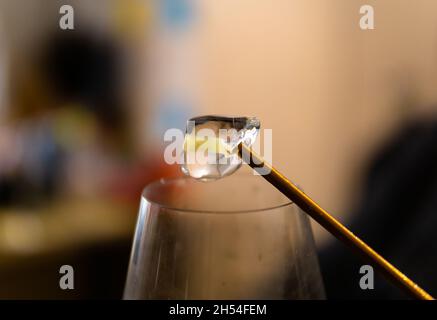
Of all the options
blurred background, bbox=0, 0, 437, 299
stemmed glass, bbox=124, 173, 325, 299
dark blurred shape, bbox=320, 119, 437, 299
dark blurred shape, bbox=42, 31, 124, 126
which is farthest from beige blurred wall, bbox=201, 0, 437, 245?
stemmed glass, bbox=124, 173, 325, 299

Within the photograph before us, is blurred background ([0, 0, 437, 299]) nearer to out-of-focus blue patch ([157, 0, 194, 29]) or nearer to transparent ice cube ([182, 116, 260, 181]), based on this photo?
out-of-focus blue patch ([157, 0, 194, 29])

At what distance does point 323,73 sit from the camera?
1240 mm

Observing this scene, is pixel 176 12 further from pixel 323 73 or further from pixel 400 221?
pixel 400 221

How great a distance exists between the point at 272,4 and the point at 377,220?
0.58 m

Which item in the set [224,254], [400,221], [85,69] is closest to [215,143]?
[224,254]

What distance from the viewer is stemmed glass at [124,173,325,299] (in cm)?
26

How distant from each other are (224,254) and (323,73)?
3.39 feet

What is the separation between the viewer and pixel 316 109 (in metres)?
1.25

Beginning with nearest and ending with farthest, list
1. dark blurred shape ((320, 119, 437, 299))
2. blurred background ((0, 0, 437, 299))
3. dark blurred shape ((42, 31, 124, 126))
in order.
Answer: dark blurred shape ((320, 119, 437, 299)) < blurred background ((0, 0, 437, 299)) < dark blurred shape ((42, 31, 124, 126))

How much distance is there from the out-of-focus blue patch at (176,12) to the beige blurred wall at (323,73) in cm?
4

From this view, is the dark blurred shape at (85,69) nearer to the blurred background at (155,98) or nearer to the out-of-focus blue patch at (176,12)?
the blurred background at (155,98)

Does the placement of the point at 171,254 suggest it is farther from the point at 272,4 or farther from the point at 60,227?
the point at 272,4

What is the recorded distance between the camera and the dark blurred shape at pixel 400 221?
68 cm

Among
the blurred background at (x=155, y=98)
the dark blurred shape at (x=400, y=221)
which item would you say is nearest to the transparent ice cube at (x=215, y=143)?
the dark blurred shape at (x=400, y=221)
